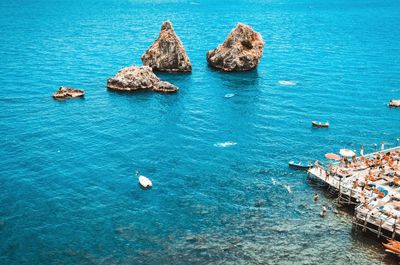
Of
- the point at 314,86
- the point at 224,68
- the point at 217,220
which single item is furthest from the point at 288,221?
the point at 224,68

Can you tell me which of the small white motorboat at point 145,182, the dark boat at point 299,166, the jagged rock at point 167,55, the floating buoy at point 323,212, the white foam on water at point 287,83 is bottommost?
the small white motorboat at point 145,182

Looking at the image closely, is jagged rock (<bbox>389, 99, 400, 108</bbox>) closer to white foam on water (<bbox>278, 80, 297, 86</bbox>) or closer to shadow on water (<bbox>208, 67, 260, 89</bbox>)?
white foam on water (<bbox>278, 80, 297, 86</bbox>)

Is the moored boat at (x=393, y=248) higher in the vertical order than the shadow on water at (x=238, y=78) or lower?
lower

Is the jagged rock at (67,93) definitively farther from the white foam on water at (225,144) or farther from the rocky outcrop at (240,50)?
the rocky outcrop at (240,50)

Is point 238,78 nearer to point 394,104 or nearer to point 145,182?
point 394,104

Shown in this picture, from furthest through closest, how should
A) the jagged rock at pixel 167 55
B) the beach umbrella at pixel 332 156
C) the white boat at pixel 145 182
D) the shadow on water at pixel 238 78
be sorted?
the jagged rock at pixel 167 55, the shadow on water at pixel 238 78, the beach umbrella at pixel 332 156, the white boat at pixel 145 182

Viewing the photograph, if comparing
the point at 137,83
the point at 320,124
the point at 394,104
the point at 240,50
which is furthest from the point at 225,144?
the point at 240,50

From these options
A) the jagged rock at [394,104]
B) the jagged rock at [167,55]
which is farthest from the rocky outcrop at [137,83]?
the jagged rock at [394,104]

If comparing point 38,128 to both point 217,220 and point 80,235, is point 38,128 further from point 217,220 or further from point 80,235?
point 217,220
